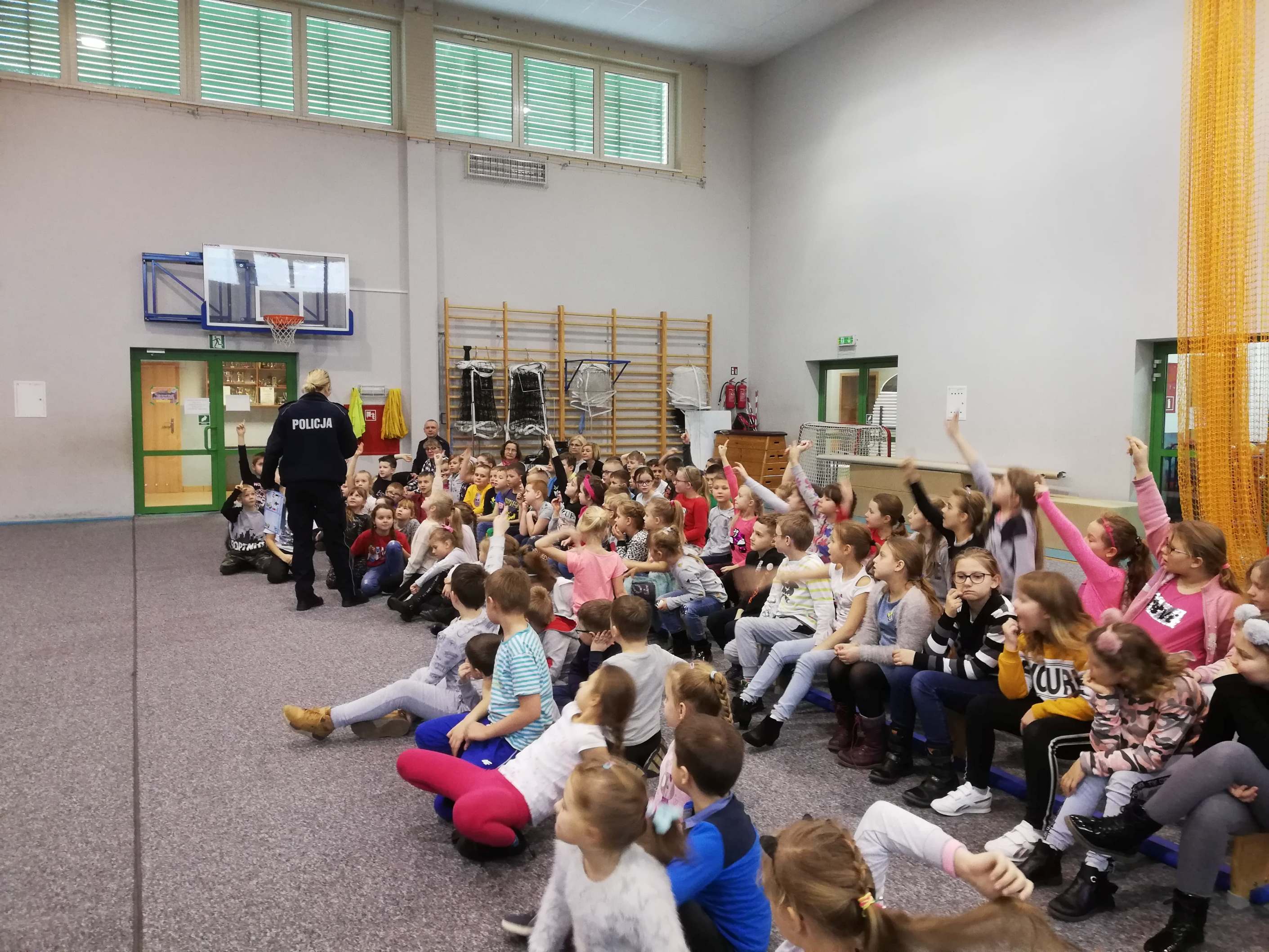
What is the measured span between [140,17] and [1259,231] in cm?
1103

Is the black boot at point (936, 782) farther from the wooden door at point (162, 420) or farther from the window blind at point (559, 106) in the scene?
the window blind at point (559, 106)

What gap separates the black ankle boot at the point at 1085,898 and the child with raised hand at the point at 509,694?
5.14 feet

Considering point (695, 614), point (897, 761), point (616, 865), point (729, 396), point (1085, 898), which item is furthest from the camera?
point (729, 396)

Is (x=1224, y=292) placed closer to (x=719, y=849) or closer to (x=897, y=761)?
(x=897, y=761)

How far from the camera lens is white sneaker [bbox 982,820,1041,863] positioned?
8.13 ft

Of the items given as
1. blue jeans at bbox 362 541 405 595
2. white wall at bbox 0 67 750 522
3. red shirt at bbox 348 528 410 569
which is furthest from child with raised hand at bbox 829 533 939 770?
white wall at bbox 0 67 750 522

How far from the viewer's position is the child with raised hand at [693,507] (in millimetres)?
5523

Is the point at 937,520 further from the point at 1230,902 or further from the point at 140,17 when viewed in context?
the point at 140,17

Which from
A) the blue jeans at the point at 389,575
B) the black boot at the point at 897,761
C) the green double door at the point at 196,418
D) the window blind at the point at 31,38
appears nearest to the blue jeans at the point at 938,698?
the black boot at the point at 897,761

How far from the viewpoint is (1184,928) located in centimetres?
212

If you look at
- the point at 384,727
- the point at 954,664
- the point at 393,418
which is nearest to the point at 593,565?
the point at 384,727

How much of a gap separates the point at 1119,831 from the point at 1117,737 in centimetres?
25

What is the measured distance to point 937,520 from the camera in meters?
4.10

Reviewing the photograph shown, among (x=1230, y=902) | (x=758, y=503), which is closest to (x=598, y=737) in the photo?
(x=1230, y=902)
